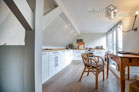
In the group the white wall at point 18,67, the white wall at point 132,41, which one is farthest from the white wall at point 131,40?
the white wall at point 18,67

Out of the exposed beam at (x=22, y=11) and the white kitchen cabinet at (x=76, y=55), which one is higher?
the exposed beam at (x=22, y=11)

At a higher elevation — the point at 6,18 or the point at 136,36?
the point at 6,18

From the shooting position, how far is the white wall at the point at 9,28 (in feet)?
6.14

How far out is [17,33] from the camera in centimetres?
235

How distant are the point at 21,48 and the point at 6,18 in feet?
4.16

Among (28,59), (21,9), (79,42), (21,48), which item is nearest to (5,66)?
(21,48)

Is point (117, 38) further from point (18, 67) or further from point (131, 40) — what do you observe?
point (18, 67)

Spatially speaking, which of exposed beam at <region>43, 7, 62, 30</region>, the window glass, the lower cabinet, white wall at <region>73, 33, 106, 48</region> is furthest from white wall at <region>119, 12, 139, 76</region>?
white wall at <region>73, 33, 106, 48</region>

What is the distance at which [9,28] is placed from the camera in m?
2.13

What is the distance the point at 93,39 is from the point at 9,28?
5375mm

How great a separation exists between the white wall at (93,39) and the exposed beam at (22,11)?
18.2ft

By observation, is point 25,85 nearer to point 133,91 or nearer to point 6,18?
point 133,91

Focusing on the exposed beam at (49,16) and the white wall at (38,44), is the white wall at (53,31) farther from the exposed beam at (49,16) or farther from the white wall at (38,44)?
the white wall at (38,44)

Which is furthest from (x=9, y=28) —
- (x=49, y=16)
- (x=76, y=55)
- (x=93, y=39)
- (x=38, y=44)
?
(x=93, y=39)
